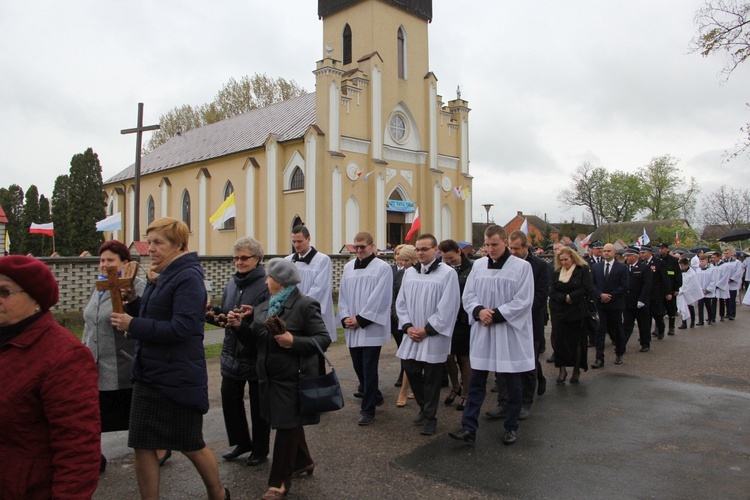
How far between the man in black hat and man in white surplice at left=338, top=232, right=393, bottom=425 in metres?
8.90

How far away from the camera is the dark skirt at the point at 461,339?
7.22m

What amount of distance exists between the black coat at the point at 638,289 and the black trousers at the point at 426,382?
247 inches

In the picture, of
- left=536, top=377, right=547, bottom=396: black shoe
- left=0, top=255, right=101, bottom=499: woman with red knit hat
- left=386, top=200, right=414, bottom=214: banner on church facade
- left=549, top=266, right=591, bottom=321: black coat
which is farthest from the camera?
left=386, top=200, right=414, bottom=214: banner on church facade

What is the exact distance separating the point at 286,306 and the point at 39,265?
215 cm

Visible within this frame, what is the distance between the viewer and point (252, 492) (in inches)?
177

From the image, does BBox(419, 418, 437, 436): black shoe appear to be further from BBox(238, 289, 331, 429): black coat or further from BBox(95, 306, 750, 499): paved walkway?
BBox(238, 289, 331, 429): black coat

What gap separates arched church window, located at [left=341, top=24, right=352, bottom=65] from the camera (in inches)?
A: 1277

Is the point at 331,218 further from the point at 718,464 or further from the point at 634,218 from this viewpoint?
the point at 634,218

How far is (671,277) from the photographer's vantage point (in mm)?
13578

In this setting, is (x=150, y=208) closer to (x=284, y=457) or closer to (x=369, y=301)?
(x=369, y=301)

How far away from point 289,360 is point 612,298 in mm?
7321

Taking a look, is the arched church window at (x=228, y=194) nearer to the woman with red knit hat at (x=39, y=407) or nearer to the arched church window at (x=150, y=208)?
the arched church window at (x=150, y=208)

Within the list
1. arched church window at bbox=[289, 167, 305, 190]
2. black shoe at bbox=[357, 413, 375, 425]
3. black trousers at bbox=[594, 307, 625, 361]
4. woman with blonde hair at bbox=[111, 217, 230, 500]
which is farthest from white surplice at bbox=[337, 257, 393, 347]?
arched church window at bbox=[289, 167, 305, 190]

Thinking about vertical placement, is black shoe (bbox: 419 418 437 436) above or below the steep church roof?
below
